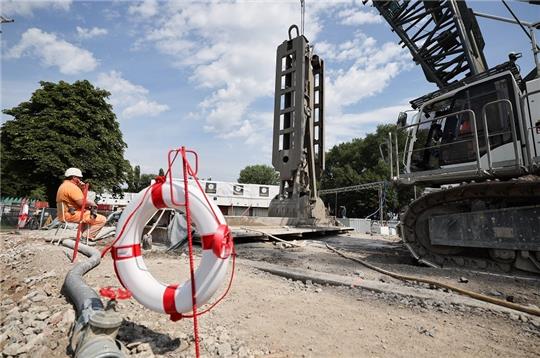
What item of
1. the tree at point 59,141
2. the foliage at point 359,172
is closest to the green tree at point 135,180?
the tree at point 59,141

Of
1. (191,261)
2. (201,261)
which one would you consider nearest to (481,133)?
(201,261)

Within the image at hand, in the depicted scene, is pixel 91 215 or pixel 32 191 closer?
pixel 91 215

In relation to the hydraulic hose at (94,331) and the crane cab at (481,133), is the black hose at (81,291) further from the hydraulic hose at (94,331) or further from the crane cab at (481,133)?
the crane cab at (481,133)

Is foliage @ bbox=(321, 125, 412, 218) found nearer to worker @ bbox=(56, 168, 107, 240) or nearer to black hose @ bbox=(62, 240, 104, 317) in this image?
worker @ bbox=(56, 168, 107, 240)

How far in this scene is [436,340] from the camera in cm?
238

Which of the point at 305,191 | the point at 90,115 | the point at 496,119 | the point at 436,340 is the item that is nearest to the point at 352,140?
the point at 90,115

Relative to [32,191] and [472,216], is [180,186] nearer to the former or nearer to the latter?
[472,216]

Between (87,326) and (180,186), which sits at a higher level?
(180,186)

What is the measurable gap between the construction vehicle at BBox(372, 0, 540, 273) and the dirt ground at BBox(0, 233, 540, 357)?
0.60m

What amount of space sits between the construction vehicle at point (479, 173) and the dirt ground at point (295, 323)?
60 centimetres

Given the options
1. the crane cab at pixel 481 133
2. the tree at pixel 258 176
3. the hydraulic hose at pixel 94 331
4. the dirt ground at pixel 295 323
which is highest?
the tree at pixel 258 176

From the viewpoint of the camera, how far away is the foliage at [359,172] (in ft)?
124

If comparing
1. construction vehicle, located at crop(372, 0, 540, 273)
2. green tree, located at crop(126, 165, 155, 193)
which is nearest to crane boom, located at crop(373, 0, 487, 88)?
construction vehicle, located at crop(372, 0, 540, 273)

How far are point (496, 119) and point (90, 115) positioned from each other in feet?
64.9
